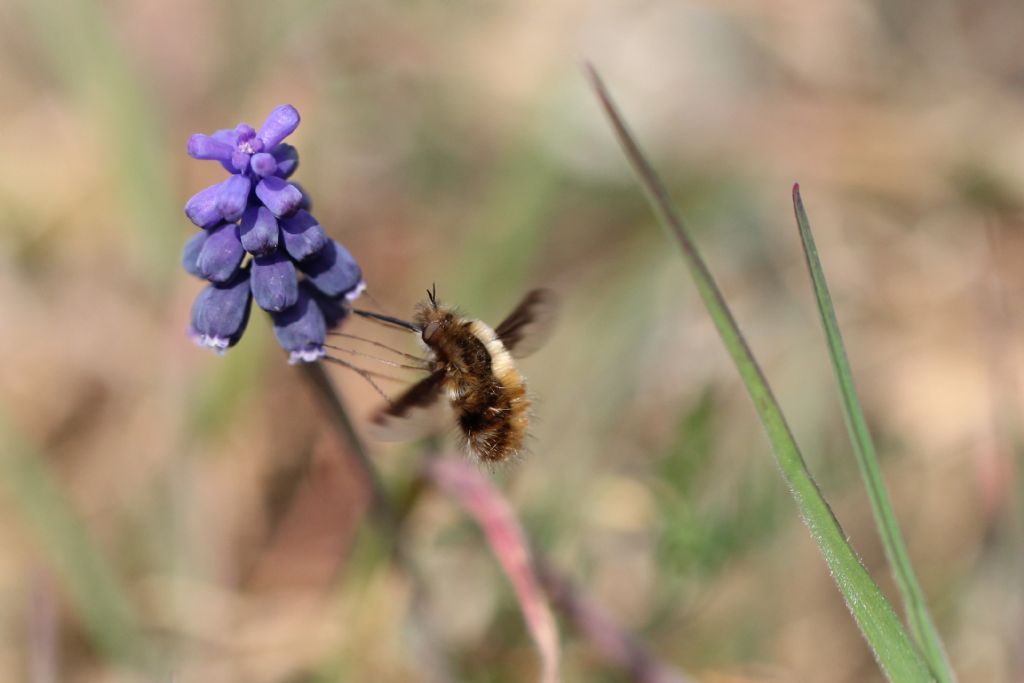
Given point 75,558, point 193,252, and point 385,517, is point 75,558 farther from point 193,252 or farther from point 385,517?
point 193,252

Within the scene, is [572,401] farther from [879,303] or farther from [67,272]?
[67,272]

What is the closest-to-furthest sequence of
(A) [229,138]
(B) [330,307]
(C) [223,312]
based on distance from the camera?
(A) [229,138] → (C) [223,312] → (B) [330,307]

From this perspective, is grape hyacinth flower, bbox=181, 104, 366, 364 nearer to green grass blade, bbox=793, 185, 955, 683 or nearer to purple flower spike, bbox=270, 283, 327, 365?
purple flower spike, bbox=270, 283, 327, 365

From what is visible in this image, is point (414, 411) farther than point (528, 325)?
No

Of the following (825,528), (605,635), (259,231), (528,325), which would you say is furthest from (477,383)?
(605,635)

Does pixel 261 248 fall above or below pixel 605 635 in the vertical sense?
above

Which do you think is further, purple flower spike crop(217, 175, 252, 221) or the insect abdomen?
the insect abdomen

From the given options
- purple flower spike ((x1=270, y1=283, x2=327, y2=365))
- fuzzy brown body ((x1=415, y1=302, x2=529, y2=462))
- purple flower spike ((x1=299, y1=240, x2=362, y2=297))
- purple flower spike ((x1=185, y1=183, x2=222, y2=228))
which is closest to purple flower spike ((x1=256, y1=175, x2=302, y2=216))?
purple flower spike ((x1=185, y1=183, x2=222, y2=228))


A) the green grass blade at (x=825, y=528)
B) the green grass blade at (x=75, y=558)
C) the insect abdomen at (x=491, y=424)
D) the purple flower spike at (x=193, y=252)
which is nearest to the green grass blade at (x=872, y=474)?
the green grass blade at (x=825, y=528)
